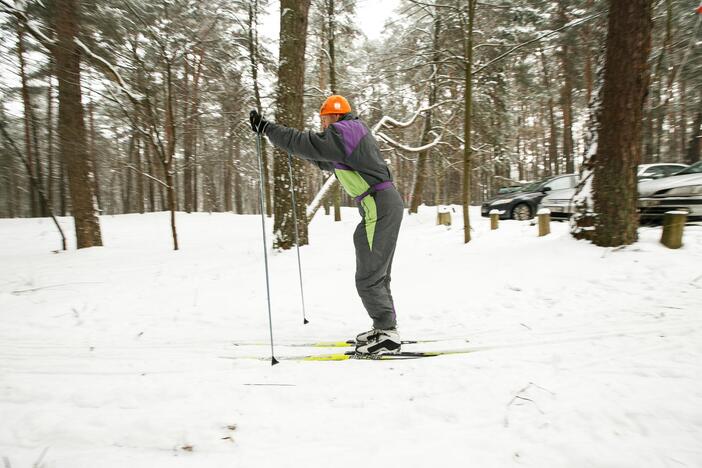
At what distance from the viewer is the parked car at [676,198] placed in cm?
689

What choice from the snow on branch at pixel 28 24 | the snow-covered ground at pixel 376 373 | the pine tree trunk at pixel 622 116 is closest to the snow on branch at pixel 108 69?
the snow on branch at pixel 28 24

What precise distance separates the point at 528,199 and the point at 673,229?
25.6 ft

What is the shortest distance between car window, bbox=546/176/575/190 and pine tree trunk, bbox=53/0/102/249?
14.0 meters

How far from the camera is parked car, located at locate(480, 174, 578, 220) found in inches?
484

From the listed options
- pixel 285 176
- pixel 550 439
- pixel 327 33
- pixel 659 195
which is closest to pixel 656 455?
pixel 550 439

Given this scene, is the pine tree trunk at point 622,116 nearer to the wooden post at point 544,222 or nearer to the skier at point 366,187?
the wooden post at point 544,222

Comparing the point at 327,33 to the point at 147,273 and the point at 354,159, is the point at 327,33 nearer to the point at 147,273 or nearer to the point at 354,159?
the point at 147,273

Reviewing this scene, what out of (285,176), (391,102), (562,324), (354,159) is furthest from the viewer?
(391,102)

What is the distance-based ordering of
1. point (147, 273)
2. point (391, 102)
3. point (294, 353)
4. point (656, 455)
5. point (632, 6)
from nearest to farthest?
point (656, 455)
point (294, 353)
point (632, 6)
point (147, 273)
point (391, 102)

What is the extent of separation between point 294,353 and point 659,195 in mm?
8691

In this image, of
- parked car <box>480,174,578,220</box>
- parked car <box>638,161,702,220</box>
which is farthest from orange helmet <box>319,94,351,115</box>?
parked car <box>480,174,578,220</box>

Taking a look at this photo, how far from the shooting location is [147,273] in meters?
6.36

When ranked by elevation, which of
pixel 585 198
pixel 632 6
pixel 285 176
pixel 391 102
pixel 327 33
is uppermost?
pixel 327 33

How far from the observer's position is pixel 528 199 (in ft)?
40.9
